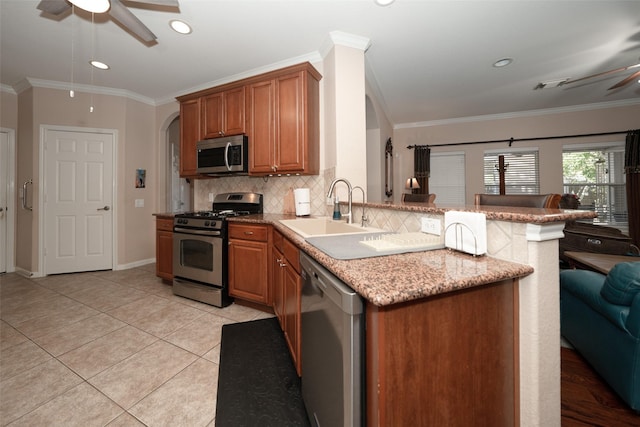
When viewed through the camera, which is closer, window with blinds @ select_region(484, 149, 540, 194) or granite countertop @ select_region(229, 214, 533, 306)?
granite countertop @ select_region(229, 214, 533, 306)

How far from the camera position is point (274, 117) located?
2.73 meters

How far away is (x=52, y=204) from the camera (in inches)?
136

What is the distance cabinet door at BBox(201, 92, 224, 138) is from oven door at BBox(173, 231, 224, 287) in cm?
128

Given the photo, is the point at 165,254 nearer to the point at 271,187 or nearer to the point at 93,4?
the point at 271,187

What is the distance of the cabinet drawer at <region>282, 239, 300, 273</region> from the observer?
1396 millimetres

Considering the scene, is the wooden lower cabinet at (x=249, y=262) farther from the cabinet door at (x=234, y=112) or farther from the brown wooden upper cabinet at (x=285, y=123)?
the cabinet door at (x=234, y=112)

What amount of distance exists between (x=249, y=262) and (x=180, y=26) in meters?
2.22

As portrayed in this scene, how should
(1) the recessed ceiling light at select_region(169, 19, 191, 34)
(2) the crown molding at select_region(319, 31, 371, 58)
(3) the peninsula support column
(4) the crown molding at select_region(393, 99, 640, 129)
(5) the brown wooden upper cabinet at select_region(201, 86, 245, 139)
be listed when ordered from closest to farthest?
(3) the peninsula support column → (1) the recessed ceiling light at select_region(169, 19, 191, 34) → (2) the crown molding at select_region(319, 31, 371, 58) → (5) the brown wooden upper cabinet at select_region(201, 86, 245, 139) → (4) the crown molding at select_region(393, 99, 640, 129)

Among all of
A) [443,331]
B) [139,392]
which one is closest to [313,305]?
[443,331]

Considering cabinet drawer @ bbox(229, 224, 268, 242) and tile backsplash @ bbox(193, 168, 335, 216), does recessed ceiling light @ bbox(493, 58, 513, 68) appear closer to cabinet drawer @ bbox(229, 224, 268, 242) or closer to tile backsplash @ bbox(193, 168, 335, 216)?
tile backsplash @ bbox(193, 168, 335, 216)

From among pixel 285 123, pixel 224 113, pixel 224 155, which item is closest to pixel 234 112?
pixel 224 113

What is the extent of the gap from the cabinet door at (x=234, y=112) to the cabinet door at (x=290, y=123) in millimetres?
482

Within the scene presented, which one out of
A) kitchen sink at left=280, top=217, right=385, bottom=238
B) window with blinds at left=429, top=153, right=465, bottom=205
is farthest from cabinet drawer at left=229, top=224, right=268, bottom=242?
window with blinds at left=429, top=153, right=465, bottom=205

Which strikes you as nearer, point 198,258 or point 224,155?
point 198,258
